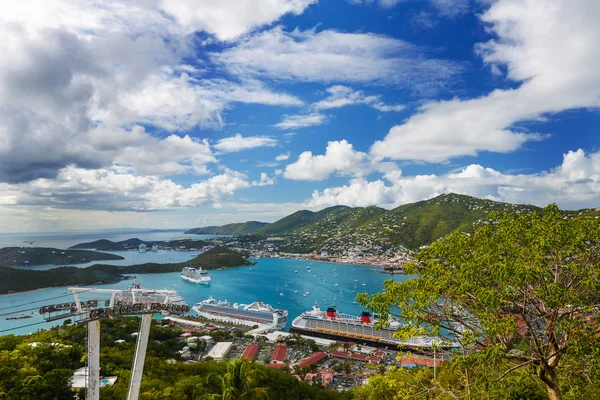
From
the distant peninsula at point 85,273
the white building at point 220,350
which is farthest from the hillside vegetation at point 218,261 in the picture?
the white building at point 220,350

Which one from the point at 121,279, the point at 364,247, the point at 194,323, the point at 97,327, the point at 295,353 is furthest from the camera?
the point at 364,247

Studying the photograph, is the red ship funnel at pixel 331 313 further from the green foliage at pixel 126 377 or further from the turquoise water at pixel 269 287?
the green foliage at pixel 126 377

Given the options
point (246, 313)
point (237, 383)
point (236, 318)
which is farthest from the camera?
point (246, 313)

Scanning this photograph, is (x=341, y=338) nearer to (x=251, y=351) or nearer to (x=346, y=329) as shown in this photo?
(x=346, y=329)

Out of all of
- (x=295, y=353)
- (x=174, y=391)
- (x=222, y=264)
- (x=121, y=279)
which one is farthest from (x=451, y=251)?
(x=222, y=264)

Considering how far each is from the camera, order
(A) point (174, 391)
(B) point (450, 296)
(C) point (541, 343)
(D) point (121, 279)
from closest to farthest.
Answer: (C) point (541, 343) → (B) point (450, 296) → (A) point (174, 391) → (D) point (121, 279)

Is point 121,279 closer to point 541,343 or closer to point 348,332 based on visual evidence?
point 348,332

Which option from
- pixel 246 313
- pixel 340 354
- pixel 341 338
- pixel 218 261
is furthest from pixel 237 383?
pixel 218 261
